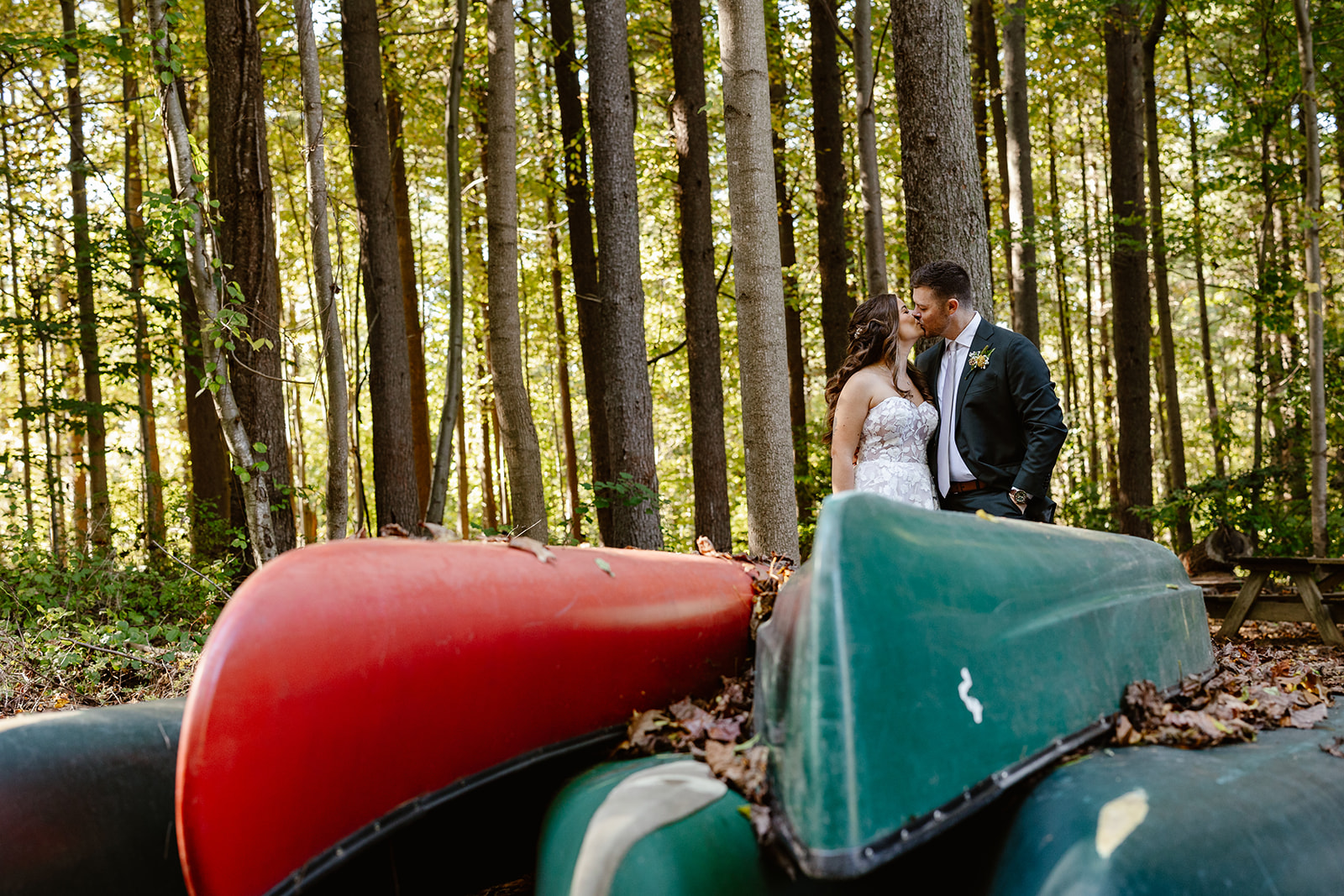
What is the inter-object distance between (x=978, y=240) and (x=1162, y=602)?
253 cm

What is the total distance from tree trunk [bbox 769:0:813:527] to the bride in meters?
7.39

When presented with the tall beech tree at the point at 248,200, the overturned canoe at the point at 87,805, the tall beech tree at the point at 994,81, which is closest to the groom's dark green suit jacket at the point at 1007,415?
the overturned canoe at the point at 87,805

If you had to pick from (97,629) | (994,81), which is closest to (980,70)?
(994,81)

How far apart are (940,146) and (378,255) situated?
5303 mm

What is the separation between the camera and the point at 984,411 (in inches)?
169

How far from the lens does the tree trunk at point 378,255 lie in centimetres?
862

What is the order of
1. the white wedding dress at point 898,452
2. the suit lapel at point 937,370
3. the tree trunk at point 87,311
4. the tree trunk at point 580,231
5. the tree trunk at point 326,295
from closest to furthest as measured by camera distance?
1. the white wedding dress at point 898,452
2. the suit lapel at point 937,370
3. the tree trunk at point 326,295
4. the tree trunk at point 87,311
5. the tree trunk at point 580,231

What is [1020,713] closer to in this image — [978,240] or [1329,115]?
[978,240]

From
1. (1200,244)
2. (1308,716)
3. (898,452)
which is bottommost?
(1308,716)

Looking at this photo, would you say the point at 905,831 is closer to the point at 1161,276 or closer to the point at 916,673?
the point at 916,673

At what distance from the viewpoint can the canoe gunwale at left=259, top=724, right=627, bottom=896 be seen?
2.31 meters

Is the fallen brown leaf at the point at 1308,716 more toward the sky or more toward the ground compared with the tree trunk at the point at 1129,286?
more toward the ground

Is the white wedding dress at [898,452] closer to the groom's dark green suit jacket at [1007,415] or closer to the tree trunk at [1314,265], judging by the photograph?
the groom's dark green suit jacket at [1007,415]

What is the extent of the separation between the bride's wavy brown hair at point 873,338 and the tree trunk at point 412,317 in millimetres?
8393
